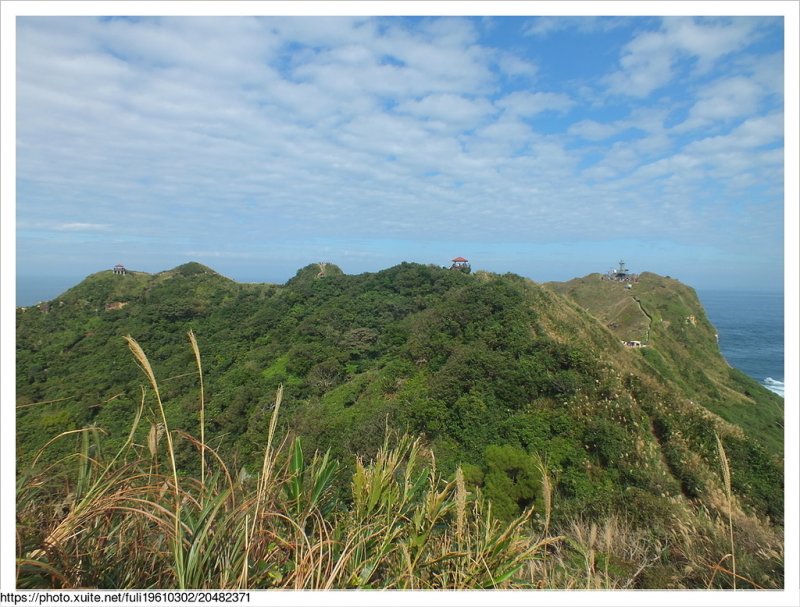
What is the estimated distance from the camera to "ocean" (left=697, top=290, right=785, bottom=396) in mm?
34453

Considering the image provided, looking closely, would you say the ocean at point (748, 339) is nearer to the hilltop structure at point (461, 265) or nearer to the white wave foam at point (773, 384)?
the white wave foam at point (773, 384)

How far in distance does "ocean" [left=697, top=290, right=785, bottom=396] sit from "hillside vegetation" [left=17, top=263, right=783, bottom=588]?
9851 millimetres

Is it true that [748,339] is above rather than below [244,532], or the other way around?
below

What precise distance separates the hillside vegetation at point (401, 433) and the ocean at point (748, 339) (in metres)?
9.85

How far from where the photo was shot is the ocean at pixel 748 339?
3445 cm

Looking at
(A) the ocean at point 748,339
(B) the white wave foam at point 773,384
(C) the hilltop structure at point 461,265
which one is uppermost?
(C) the hilltop structure at point 461,265

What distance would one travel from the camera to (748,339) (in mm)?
47000

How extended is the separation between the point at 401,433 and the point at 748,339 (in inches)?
2133

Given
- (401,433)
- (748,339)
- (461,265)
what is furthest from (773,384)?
(401,433)

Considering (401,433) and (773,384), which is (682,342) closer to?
(773,384)

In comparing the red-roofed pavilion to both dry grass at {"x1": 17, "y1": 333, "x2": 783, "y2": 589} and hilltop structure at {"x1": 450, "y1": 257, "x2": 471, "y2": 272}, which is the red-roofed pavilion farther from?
dry grass at {"x1": 17, "y1": 333, "x2": 783, "y2": 589}

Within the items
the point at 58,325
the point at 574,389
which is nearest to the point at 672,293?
the point at 574,389

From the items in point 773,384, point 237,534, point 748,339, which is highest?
point 237,534

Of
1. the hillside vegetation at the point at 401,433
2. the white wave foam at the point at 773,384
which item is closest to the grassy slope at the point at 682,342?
the hillside vegetation at the point at 401,433
